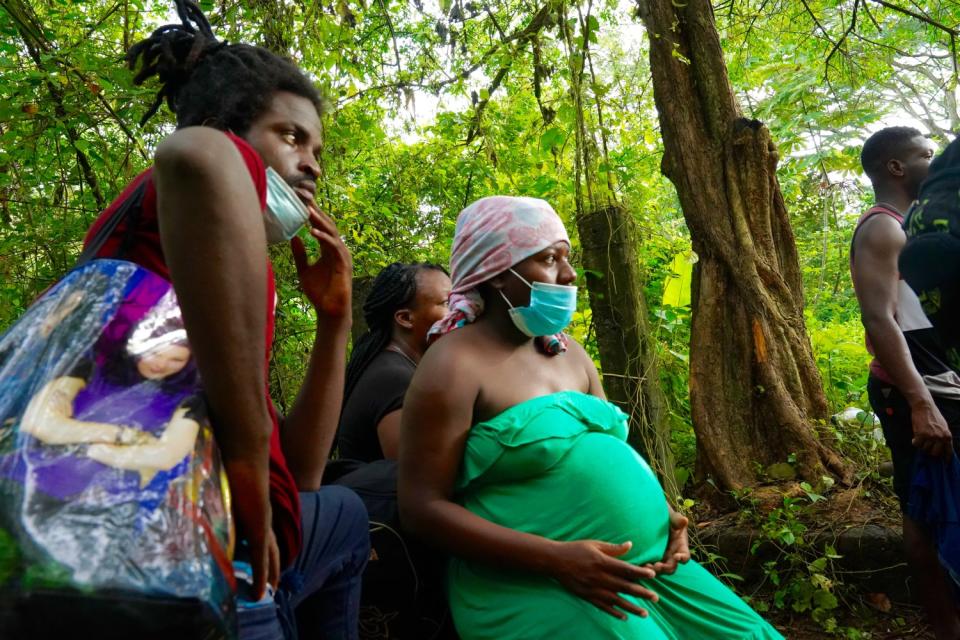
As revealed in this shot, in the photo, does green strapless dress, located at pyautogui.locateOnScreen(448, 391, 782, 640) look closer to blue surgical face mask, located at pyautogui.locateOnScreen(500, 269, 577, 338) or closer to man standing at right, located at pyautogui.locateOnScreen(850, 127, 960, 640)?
blue surgical face mask, located at pyautogui.locateOnScreen(500, 269, 577, 338)

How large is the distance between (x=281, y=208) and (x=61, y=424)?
631 millimetres

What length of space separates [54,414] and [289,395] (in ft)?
15.6

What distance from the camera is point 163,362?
109 cm

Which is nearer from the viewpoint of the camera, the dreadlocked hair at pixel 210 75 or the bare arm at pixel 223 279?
the bare arm at pixel 223 279

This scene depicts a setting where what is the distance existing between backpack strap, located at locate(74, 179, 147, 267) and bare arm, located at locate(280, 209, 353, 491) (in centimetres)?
59

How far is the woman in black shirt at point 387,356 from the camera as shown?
2803mm

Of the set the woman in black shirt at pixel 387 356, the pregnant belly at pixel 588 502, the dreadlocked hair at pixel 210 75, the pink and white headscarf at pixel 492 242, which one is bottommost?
the pregnant belly at pixel 588 502

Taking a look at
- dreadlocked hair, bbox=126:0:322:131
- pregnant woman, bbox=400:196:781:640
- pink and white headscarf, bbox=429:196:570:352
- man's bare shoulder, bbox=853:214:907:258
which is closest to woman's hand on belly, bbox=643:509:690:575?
pregnant woman, bbox=400:196:781:640

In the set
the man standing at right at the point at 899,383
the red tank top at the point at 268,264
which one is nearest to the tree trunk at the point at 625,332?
the man standing at right at the point at 899,383

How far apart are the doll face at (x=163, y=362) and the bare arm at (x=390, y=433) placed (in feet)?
5.34

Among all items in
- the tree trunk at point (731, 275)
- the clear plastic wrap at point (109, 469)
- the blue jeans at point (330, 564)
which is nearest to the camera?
the clear plastic wrap at point (109, 469)

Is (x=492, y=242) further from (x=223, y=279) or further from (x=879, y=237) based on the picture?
(x=879, y=237)

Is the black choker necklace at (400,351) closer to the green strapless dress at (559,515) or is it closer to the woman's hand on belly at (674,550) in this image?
the green strapless dress at (559,515)

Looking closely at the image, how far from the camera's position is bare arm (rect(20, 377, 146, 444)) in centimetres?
97
